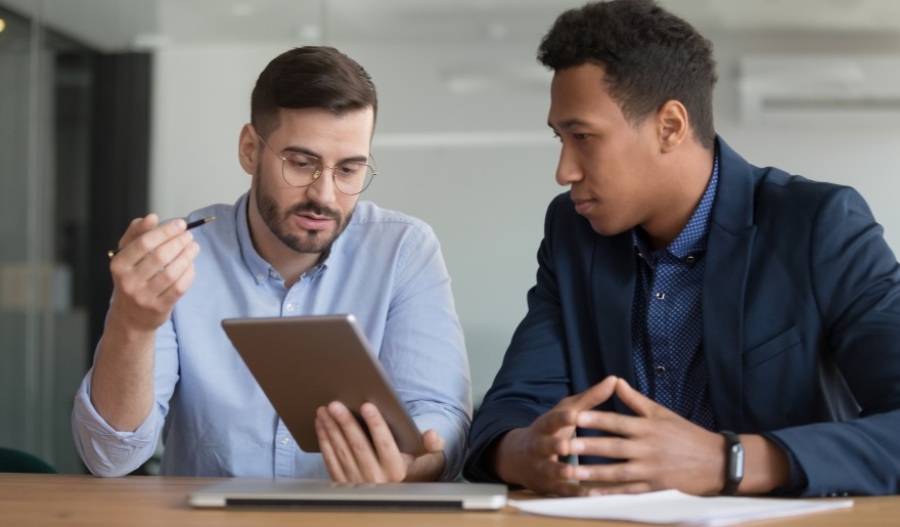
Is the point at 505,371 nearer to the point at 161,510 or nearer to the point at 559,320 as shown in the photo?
the point at 559,320

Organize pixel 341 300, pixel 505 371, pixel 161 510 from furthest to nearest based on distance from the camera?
pixel 341 300
pixel 505 371
pixel 161 510

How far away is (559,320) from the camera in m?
1.93

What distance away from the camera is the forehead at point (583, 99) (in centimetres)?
182

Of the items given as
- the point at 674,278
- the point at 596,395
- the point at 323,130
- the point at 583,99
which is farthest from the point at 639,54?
the point at 596,395

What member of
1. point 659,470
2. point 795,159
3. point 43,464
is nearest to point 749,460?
point 659,470

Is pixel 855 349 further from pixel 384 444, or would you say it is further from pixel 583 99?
pixel 384 444

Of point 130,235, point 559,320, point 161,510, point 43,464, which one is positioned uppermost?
point 130,235

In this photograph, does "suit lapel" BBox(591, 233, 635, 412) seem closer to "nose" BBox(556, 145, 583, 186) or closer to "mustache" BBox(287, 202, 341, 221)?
"nose" BBox(556, 145, 583, 186)

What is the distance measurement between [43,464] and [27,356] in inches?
90.9

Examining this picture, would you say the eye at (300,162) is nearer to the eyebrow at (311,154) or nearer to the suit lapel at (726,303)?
the eyebrow at (311,154)

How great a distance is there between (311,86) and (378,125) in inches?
76.6

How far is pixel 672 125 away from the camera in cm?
187

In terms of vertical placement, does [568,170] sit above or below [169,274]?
above

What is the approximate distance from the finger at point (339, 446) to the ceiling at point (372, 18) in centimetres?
265
